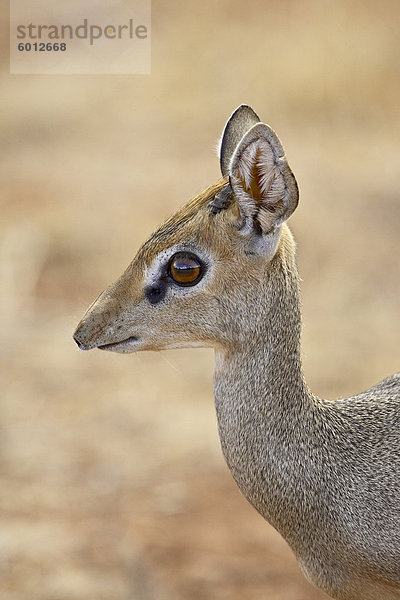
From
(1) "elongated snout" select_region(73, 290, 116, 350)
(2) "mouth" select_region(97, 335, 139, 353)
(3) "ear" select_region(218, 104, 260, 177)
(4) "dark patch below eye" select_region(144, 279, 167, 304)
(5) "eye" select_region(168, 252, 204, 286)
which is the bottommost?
(2) "mouth" select_region(97, 335, 139, 353)

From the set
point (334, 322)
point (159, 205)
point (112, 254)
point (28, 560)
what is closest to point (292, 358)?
point (28, 560)

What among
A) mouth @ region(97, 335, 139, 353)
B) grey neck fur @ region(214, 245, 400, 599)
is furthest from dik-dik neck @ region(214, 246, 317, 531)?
mouth @ region(97, 335, 139, 353)

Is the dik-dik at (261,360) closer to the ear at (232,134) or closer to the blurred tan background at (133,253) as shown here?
the ear at (232,134)

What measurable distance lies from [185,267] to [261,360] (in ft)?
1.20

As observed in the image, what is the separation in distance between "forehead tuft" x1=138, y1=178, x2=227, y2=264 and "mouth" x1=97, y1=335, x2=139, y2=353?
0.78 feet

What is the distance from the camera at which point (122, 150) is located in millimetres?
13008

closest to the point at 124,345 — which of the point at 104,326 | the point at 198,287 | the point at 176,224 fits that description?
the point at 104,326

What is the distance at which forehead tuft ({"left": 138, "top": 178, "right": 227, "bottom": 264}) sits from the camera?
341 centimetres

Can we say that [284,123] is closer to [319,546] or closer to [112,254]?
[112,254]

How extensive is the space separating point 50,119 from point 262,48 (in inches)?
130

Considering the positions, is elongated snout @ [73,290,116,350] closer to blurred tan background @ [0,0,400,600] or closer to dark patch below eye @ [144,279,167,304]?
dark patch below eye @ [144,279,167,304]

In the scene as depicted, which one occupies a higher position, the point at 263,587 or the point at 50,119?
the point at 50,119

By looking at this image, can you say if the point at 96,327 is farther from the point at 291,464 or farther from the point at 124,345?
the point at 291,464

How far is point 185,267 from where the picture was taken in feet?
11.1
